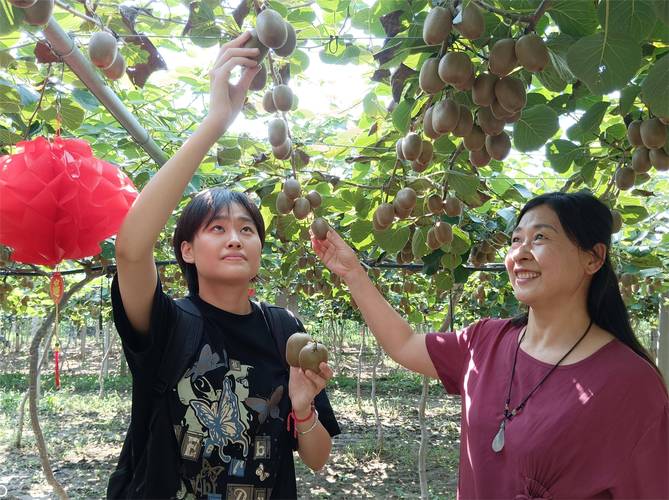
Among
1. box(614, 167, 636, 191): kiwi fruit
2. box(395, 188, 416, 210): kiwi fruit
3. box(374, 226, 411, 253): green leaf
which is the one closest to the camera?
box(614, 167, 636, 191): kiwi fruit

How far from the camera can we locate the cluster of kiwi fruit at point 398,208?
1826mm

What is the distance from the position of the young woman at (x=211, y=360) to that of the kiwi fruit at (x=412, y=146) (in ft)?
1.42

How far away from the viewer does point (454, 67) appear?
110cm

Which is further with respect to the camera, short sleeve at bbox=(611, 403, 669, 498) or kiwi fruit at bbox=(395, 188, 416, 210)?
kiwi fruit at bbox=(395, 188, 416, 210)

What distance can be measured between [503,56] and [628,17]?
0.69 ft

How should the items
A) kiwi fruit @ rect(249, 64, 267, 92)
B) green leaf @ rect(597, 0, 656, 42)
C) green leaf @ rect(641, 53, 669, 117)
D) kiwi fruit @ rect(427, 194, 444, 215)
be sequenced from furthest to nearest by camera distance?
kiwi fruit @ rect(427, 194, 444, 215) → kiwi fruit @ rect(249, 64, 267, 92) → green leaf @ rect(641, 53, 669, 117) → green leaf @ rect(597, 0, 656, 42)

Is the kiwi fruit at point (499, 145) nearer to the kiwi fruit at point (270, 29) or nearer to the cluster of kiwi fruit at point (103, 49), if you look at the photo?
the kiwi fruit at point (270, 29)

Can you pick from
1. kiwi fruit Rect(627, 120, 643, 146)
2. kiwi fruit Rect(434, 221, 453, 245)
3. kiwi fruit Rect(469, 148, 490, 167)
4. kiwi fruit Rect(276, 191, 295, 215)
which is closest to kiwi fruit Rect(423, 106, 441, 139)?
kiwi fruit Rect(469, 148, 490, 167)

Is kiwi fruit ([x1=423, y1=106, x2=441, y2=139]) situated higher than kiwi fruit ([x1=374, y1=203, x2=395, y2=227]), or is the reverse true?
kiwi fruit ([x1=374, y1=203, x2=395, y2=227])

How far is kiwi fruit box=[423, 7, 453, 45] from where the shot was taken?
3.50 ft

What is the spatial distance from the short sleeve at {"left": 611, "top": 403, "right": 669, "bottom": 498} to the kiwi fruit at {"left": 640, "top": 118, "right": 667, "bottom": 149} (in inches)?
25.3

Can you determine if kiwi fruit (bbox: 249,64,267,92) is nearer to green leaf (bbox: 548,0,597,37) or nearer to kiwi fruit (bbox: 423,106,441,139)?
kiwi fruit (bbox: 423,106,441,139)

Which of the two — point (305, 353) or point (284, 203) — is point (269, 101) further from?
point (305, 353)

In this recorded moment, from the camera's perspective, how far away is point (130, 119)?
1607mm
